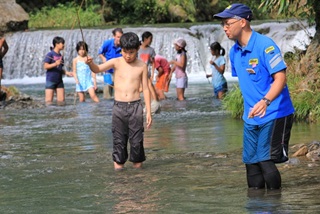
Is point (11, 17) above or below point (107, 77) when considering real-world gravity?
above

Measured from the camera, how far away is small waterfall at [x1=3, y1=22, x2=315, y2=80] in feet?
93.8

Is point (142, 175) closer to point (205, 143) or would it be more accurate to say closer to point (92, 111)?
point (205, 143)

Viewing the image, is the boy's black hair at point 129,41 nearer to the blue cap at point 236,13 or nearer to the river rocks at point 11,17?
the blue cap at point 236,13

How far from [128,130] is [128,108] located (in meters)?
0.23

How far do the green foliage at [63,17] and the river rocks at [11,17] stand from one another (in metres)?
3.04

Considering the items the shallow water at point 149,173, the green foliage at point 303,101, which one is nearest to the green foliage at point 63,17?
the shallow water at point 149,173

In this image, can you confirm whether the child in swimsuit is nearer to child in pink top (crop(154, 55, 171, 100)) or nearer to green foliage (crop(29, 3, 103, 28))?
child in pink top (crop(154, 55, 171, 100))

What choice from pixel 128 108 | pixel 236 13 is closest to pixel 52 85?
pixel 128 108

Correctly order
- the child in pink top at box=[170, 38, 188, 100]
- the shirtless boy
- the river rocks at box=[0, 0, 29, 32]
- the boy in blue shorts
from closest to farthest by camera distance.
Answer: the boy in blue shorts < the shirtless boy < the child in pink top at box=[170, 38, 188, 100] < the river rocks at box=[0, 0, 29, 32]

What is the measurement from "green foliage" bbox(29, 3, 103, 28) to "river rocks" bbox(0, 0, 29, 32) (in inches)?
120

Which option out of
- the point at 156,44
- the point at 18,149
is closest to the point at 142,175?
the point at 18,149

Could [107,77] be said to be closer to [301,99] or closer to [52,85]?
[52,85]

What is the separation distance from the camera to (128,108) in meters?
9.06

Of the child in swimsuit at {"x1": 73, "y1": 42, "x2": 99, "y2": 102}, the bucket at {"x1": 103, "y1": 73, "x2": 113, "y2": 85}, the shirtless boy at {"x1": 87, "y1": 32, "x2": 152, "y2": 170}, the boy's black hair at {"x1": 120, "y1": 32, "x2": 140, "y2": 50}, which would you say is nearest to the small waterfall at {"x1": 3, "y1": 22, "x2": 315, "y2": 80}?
the child in swimsuit at {"x1": 73, "y1": 42, "x2": 99, "y2": 102}
